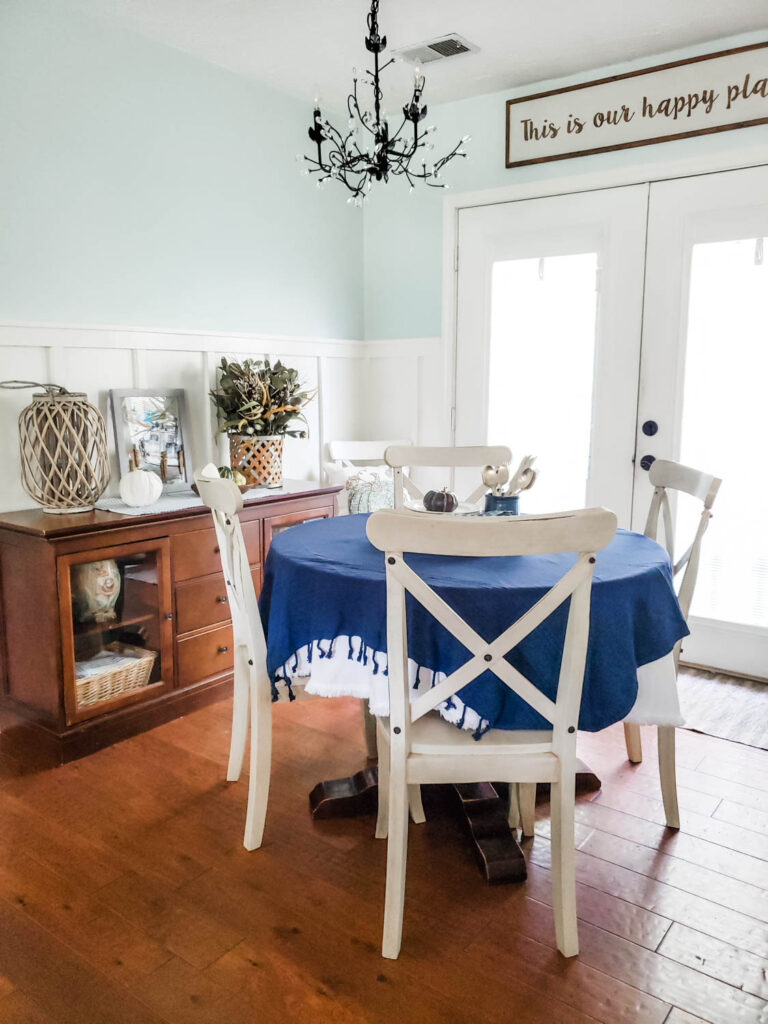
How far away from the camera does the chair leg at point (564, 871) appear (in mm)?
1635

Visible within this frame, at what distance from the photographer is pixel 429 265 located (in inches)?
156

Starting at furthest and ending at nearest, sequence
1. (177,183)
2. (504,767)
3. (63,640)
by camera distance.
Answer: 1. (177,183)
2. (63,640)
3. (504,767)

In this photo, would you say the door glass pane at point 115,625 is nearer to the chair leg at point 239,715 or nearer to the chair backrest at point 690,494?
the chair leg at point 239,715

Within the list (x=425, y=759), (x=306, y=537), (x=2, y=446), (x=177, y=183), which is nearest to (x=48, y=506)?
(x=2, y=446)

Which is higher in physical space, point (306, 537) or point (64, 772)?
point (306, 537)

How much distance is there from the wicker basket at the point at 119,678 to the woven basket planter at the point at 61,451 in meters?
0.54

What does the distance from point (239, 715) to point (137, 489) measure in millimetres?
936

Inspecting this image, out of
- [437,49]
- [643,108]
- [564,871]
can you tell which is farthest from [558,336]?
[564,871]

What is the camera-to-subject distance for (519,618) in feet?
5.21

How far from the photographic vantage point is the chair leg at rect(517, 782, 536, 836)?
6.82ft

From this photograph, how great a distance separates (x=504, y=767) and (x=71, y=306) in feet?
7.47

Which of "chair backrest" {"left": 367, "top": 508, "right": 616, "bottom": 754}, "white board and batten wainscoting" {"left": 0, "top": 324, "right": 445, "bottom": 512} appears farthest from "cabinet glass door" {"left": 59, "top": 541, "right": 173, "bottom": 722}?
"chair backrest" {"left": 367, "top": 508, "right": 616, "bottom": 754}

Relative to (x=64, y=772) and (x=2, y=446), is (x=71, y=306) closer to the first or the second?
(x=2, y=446)

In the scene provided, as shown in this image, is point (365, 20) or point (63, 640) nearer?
point (63, 640)
